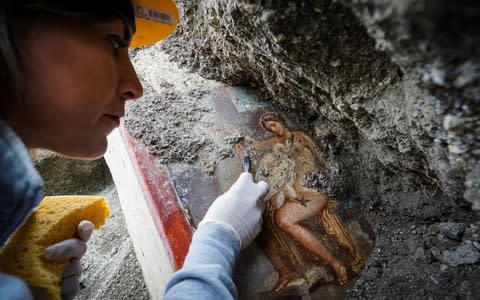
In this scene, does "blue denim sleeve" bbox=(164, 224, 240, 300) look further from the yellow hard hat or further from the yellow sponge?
the yellow hard hat

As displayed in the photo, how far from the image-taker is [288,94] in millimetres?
1498

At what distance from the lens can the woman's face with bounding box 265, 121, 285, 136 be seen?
1.54 meters

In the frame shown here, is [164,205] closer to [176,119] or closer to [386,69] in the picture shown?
[176,119]

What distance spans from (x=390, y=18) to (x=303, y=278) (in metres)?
0.95

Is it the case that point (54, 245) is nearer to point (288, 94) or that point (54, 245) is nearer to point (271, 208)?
point (271, 208)

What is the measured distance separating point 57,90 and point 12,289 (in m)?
0.48

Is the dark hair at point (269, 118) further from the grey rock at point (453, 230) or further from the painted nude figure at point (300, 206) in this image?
the grey rock at point (453, 230)

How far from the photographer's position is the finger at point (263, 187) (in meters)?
1.32

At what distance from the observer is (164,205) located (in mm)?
1304

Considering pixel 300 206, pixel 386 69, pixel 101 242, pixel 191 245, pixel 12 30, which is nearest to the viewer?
pixel 12 30

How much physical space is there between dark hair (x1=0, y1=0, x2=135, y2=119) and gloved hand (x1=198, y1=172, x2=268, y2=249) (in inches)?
28.9

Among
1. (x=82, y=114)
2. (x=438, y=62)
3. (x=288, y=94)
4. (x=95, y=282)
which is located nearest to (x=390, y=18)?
(x=438, y=62)

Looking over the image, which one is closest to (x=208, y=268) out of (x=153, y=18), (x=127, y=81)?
(x=127, y=81)

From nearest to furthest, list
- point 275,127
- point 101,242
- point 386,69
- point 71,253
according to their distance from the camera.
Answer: point 386,69 → point 71,253 → point 275,127 → point 101,242
